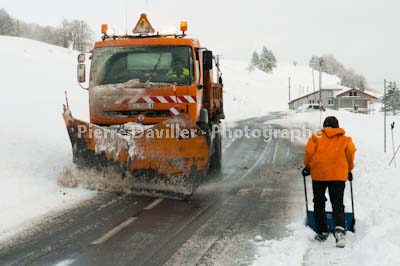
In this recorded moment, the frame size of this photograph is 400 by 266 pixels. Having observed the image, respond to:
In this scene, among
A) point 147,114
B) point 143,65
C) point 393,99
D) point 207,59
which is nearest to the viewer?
point 147,114

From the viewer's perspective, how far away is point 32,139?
11.6m

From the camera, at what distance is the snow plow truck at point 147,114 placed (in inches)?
303

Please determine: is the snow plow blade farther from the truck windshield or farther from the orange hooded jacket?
the orange hooded jacket

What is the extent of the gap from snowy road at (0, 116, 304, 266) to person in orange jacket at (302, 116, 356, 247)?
0.70 metres

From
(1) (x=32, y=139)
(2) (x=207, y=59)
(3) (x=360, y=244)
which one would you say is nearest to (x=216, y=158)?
(2) (x=207, y=59)

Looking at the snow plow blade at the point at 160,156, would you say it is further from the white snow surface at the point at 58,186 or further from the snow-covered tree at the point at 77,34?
the snow-covered tree at the point at 77,34

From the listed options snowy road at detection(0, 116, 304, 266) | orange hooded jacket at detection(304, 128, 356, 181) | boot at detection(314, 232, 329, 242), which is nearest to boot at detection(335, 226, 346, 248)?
boot at detection(314, 232, 329, 242)

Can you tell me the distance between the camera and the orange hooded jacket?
525cm

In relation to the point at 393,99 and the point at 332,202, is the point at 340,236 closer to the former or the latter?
the point at 332,202

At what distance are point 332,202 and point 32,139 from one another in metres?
8.43

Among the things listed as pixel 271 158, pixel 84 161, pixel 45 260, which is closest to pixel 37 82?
pixel 271 158

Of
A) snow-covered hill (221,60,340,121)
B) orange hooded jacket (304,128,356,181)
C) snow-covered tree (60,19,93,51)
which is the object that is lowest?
orange hooded jacket (304,128,356,181)

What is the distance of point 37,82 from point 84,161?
17757mm

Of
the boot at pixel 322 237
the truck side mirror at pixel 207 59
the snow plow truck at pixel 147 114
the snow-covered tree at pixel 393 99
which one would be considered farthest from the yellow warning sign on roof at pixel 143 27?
the snow-covered tree at pixel 393 99
